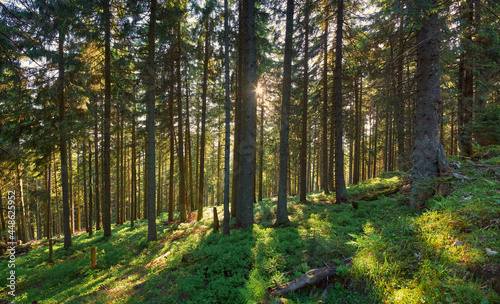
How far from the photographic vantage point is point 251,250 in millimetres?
5781

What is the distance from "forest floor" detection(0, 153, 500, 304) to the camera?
2.65m

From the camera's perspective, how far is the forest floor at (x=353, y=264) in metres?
2.65

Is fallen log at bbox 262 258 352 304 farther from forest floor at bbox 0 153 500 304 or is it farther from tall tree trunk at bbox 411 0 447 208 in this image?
tall tree trunk at bbox 411 0 447 208

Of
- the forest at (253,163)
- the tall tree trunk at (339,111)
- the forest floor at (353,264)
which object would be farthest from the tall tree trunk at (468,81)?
the forest floor at (353,264)

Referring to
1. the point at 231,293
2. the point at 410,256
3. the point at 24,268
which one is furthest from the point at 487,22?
the point at 24,268

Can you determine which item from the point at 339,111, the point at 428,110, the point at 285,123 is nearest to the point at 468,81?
the point at 339,111

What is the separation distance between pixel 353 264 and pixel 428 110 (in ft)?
19.9

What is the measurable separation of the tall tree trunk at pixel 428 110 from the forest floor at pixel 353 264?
0.65 m

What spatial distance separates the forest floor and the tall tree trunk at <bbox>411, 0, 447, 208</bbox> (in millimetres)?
651

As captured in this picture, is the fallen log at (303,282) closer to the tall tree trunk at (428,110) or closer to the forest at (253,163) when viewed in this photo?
the forest at (253,163)

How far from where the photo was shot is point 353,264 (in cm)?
348

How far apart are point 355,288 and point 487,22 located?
59.7 ft

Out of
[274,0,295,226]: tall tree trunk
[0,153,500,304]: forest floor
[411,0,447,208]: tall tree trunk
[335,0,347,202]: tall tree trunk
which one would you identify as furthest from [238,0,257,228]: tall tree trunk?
[411,0,447,208]: tall tree trunk

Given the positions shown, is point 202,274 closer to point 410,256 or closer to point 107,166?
point 410,256
